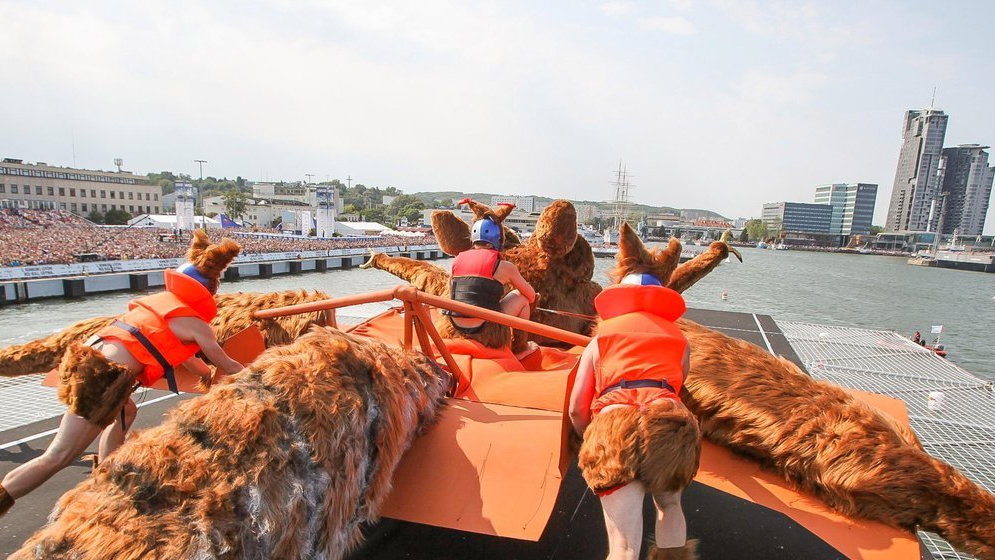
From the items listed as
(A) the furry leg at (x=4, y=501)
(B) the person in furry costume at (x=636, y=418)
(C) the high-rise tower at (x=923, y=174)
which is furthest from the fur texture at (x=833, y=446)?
(C) the high-rise tower at (x=923, y=174)

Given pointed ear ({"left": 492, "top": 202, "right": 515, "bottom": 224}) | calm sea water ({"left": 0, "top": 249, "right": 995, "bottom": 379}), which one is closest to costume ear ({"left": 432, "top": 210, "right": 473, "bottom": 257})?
pointed ear ({"left": 492, "top": 202, "right": 515, "bottom": 224})

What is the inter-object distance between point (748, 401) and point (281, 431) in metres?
2.32

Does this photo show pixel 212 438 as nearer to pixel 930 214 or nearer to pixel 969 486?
pixel 969 486

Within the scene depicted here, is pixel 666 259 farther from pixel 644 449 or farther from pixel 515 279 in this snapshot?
pixel 644 449

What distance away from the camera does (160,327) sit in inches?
136

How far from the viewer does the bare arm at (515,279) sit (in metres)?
4.38

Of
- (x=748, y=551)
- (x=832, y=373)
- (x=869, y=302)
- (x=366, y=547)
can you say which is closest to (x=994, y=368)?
(x=869, y=302)

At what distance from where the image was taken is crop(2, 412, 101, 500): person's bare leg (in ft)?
10.5

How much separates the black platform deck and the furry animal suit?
1051 millimetres

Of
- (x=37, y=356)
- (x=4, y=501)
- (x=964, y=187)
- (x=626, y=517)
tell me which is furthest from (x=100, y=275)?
(x=964, y=187)

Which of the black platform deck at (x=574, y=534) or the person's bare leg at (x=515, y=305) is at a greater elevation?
the person's bare leg at (x=515, y=305)

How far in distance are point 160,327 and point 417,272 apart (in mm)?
3201

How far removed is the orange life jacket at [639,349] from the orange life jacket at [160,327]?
277 centimetres

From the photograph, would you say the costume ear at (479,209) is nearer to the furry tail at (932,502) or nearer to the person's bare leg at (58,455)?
the person's bare leg at (58,455)
